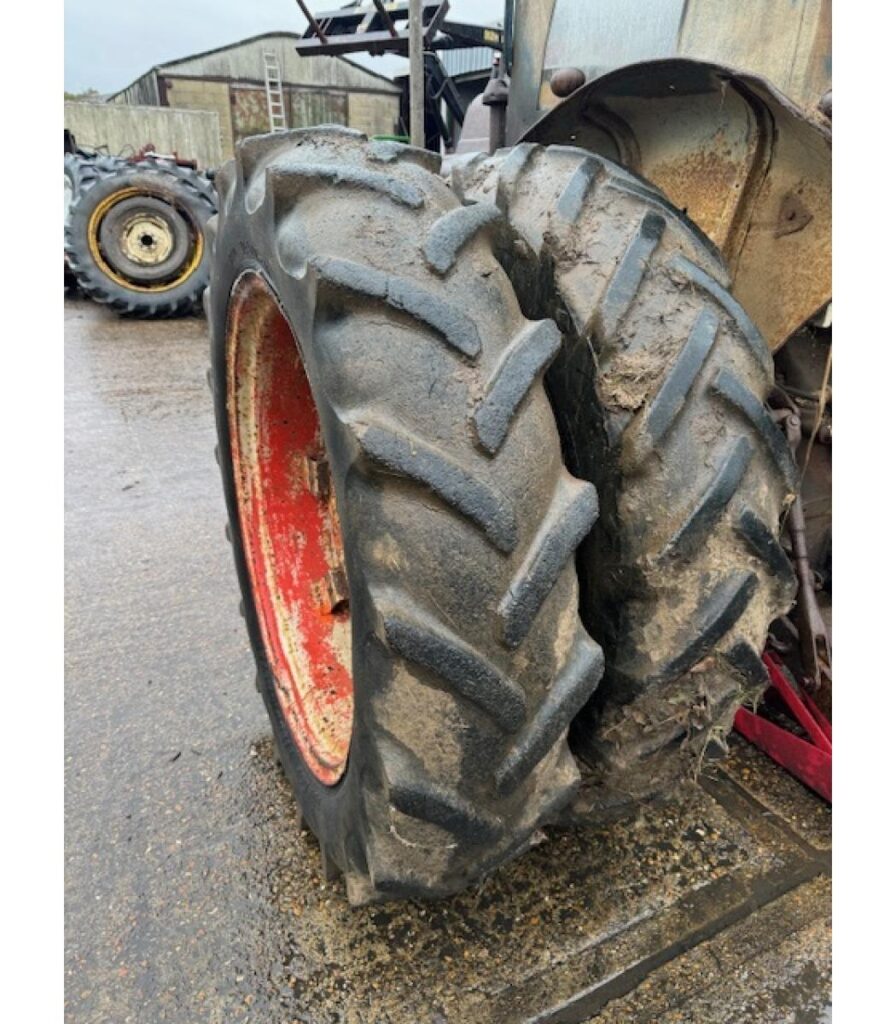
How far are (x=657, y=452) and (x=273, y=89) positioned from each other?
913 inches

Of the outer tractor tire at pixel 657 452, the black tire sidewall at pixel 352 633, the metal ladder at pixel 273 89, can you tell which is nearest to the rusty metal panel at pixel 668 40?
the outer tractor tire at pixel 657 452

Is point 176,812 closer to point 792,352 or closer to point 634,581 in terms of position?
point 634,581

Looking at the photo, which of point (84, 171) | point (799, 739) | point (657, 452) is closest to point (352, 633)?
point (657, 452)

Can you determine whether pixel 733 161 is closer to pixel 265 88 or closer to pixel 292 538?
pixel 292 538

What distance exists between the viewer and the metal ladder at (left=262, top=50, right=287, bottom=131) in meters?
20.1

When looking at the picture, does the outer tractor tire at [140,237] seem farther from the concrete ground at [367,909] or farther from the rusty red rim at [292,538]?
the rusty red rim at [292,538]

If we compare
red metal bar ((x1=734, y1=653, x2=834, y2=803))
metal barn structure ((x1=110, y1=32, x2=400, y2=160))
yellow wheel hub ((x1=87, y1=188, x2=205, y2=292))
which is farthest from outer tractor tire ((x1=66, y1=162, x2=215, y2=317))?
metal barn structure ((x1=110, y1=32, x2=400, y2=160))

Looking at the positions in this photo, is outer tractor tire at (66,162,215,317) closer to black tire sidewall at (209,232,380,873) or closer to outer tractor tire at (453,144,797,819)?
black tire sidewall at (209,232,380,873)

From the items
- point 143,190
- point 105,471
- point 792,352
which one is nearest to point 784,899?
point 792,352

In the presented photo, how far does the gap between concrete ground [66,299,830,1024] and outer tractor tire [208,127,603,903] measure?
0.36 m

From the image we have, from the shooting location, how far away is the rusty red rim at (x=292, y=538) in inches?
62.8

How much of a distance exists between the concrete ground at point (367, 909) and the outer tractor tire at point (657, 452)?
0.44 m

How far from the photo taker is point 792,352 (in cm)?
175

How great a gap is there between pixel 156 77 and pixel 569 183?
23.3 m
